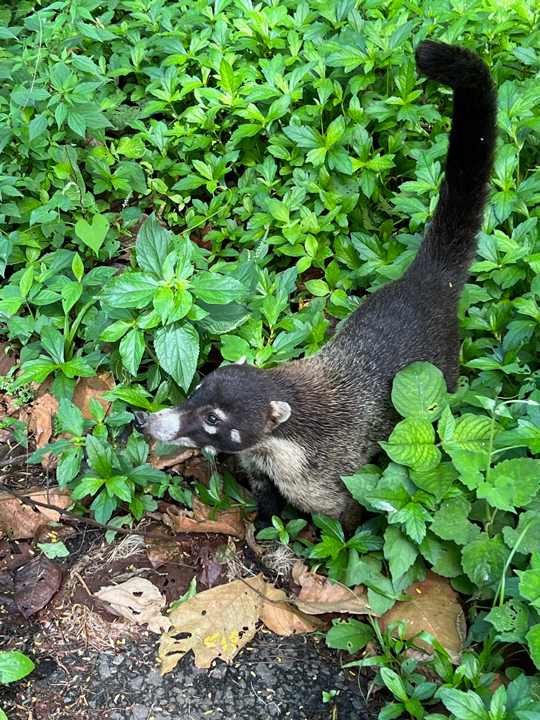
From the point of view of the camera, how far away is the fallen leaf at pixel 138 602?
10.2 feet

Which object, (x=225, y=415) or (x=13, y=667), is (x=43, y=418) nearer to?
(x=225, y=415)

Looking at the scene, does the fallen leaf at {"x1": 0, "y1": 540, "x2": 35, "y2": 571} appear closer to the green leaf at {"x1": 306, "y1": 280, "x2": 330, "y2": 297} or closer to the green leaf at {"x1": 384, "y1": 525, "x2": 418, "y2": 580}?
the green leaf at {"x1": 384, "y1": 525, "x2": 418, "y2": 580}

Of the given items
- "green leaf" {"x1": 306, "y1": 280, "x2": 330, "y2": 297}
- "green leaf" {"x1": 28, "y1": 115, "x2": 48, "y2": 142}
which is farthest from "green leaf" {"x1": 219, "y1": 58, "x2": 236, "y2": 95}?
"green leaf" {"x1": 306, "y1": 280, "x2": 330, "y2": 297}

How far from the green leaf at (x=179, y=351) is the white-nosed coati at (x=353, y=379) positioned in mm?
111

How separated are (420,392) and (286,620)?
132 cm

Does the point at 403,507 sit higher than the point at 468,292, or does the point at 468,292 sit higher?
the point at 468,292

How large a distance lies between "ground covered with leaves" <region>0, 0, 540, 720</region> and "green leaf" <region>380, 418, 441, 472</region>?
0.01 metres

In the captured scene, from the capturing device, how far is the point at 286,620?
3145mm

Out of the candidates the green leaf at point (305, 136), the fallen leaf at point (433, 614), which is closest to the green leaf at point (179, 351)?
the fallen leaf at point (433, 614)

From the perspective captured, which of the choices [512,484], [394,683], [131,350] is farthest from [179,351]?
[394,683]

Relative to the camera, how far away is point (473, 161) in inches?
137

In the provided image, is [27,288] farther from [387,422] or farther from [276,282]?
[387,422]

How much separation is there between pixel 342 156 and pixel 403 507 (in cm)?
254

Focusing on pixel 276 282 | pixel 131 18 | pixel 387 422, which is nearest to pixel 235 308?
pixel 276 282
